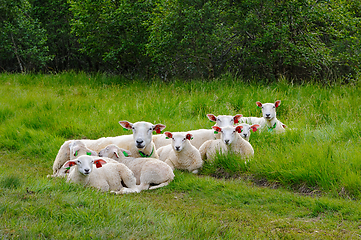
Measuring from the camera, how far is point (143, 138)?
21.5ft

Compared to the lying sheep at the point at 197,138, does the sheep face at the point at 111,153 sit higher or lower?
higher

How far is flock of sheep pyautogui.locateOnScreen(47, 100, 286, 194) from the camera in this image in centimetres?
572

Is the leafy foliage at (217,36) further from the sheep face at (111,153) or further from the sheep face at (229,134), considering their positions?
the sheep face at (111,153)

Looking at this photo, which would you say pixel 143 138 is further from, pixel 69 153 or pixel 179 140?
pixel 69 153

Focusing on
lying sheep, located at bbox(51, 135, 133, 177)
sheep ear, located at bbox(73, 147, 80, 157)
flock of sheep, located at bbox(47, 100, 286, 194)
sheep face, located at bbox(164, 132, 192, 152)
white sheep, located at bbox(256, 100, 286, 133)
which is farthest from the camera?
white sheep, located at bbox(256, 100, 286, 133)

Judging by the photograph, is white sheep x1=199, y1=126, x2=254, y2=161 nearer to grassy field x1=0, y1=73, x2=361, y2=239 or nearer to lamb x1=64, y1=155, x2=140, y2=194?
grassy field x1=0, y1=73, x2=361, y2=239

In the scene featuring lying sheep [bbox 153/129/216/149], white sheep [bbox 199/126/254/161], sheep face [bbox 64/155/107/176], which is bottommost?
lying sheep [bbox 153/129/216/149]

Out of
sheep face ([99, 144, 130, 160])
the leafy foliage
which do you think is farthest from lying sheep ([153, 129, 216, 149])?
the leafy foliage

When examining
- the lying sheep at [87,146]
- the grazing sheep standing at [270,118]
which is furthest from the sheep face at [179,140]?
the grazing sheep standing at [270,118]

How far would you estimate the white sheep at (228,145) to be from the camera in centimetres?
667

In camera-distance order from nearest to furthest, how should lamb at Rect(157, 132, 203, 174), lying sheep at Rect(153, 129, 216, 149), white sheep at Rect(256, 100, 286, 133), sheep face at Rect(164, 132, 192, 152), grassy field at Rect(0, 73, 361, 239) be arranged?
1. grassy field at Rect(0, 73, 361, 239)
2. sheep face at Rect(164, 132, 192, 152)
3. lamb at Rect(157, 132, 203, 174)
4. lying sheep at Rect(153, 129, 216, 149)
5. white sheep at Rect(256, 100, 286, 133)

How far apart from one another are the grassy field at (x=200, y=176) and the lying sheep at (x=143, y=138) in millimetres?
815

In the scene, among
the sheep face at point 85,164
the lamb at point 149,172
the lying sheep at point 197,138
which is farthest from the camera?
the lying sheep at point 197,138

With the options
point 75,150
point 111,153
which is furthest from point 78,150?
point 111,153
